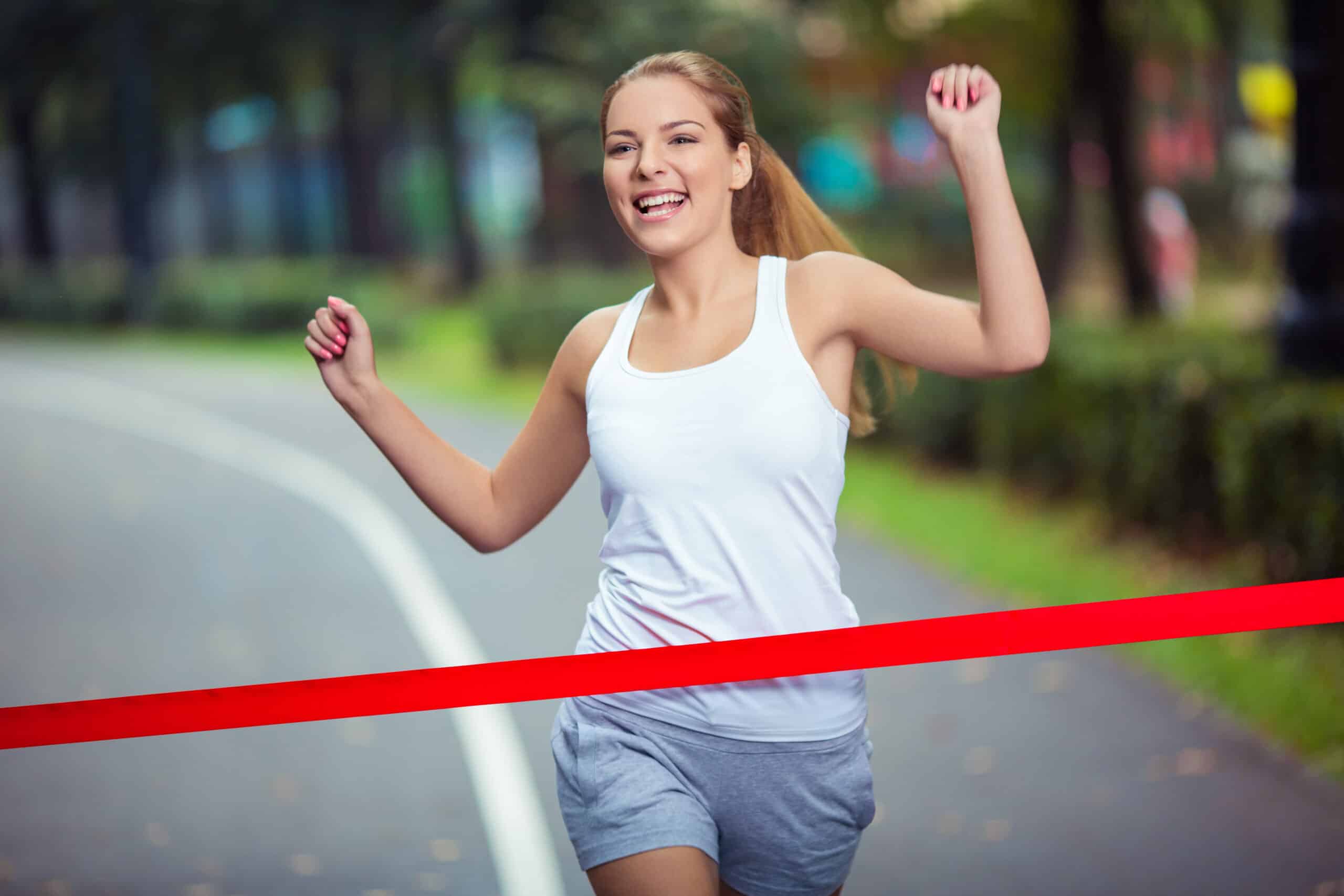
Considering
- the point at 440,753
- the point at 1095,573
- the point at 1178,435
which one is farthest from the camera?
the point at 1095,573

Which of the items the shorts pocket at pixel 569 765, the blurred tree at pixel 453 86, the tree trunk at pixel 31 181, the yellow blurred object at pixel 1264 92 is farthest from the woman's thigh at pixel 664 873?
the yellow blurred object at pixel 1264 92

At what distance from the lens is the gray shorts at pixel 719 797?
8.72 ft

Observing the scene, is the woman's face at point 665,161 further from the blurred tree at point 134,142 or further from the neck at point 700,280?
the blurred tree at point 134,142

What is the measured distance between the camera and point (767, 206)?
2.98m

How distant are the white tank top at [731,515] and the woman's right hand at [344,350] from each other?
0.42 m

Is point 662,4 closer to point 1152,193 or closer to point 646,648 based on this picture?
point 1152,193

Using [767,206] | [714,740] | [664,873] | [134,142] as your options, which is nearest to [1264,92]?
[134,142]

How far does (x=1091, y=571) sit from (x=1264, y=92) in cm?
4763

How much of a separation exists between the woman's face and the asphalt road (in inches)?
111

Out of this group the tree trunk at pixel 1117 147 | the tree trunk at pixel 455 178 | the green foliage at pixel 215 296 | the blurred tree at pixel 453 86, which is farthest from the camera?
the tree trunk at pixel 455 178

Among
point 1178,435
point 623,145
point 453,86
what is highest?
point 453,86

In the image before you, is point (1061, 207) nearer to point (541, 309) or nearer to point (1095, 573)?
point (541, 309)

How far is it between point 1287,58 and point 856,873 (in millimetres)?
5945

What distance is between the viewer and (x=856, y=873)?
5.21 m
